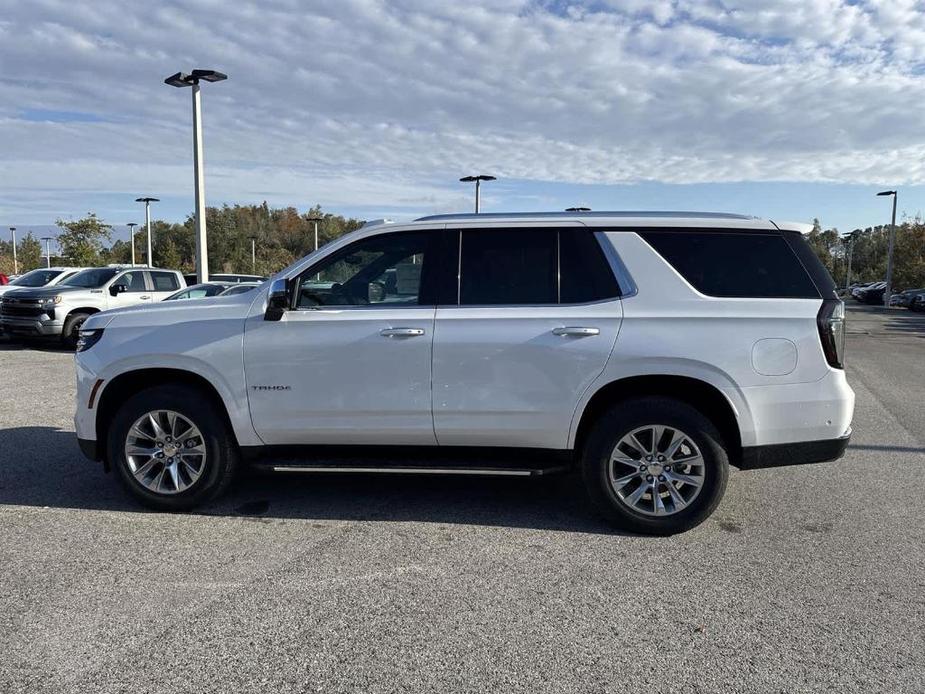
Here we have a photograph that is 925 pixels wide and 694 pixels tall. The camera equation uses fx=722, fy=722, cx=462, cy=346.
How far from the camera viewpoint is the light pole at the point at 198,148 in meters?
17.9

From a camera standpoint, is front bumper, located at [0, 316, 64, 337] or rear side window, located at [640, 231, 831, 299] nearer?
rear side window, located at [640, 231, 831, 299]

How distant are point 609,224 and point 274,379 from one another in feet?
7.85

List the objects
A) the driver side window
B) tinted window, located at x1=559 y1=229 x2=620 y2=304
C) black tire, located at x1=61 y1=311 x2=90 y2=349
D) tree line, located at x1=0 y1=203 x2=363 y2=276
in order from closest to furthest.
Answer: tinted window, located at x1=559 y1=229 x2=620 y2=304 → the driver side window → black tire, located at x1=61 y1=311 x2=90 y2=349 → tree line, located at x1=0 y1=203 x2=363 y2=276

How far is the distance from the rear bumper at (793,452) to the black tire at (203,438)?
11.0ft

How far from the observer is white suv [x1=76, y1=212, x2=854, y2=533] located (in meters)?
4.43

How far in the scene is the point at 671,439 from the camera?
4500 millimetres

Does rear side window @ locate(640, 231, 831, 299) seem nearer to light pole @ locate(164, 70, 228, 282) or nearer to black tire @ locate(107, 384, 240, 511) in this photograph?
black tire @ locate(107, 384, 240, 511)

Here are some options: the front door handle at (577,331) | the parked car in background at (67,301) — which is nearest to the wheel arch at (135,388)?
the front door handle at (577,331)

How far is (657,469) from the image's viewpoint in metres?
4.51

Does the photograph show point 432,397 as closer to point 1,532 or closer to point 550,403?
point 550,403

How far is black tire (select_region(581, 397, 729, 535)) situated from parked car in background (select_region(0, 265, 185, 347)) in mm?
11498

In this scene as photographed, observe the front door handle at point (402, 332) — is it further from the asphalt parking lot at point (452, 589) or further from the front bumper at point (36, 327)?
the front bumper at point (36, 327)

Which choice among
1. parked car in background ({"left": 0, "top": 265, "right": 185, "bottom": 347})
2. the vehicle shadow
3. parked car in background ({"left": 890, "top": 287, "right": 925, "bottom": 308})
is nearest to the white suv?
the vehicle shadow

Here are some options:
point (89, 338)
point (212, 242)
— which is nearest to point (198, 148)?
point (89, 338)
